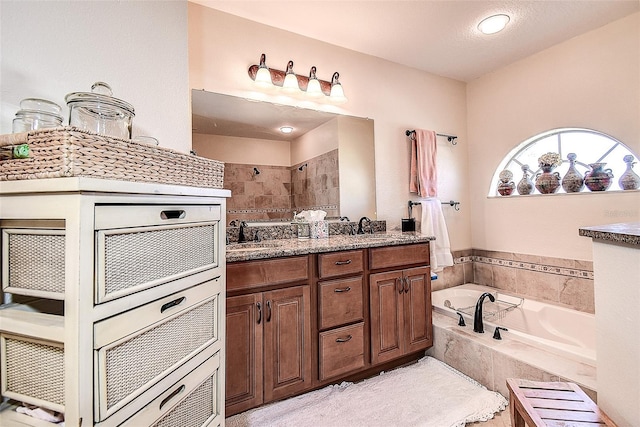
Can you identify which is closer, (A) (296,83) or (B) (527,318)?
(A) (296,83)

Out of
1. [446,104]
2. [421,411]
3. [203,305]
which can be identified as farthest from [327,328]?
[446,104]

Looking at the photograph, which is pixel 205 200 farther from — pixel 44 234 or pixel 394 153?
pixel 394 153

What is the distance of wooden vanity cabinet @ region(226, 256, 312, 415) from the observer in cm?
141

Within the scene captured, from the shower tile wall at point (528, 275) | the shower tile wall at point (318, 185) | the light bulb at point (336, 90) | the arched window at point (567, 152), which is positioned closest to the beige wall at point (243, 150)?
the shower tile wall at point (318, 185)

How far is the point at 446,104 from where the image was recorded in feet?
9.77

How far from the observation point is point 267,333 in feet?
4.88

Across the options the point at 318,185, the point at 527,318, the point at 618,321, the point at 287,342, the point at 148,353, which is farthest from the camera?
the point at 527,318

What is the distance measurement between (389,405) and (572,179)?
229 cm

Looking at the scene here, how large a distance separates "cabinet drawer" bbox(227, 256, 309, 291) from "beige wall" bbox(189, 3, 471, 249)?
1.21m

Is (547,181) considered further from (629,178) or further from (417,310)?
(417,310)

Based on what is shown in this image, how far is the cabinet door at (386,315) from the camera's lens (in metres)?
1.81

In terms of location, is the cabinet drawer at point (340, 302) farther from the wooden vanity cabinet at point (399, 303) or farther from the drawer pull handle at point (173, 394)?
the drawer pull handle at point (173, 394)

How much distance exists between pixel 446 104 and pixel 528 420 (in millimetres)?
2842

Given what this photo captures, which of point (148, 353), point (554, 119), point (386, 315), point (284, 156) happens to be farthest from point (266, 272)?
point (554, 119)
